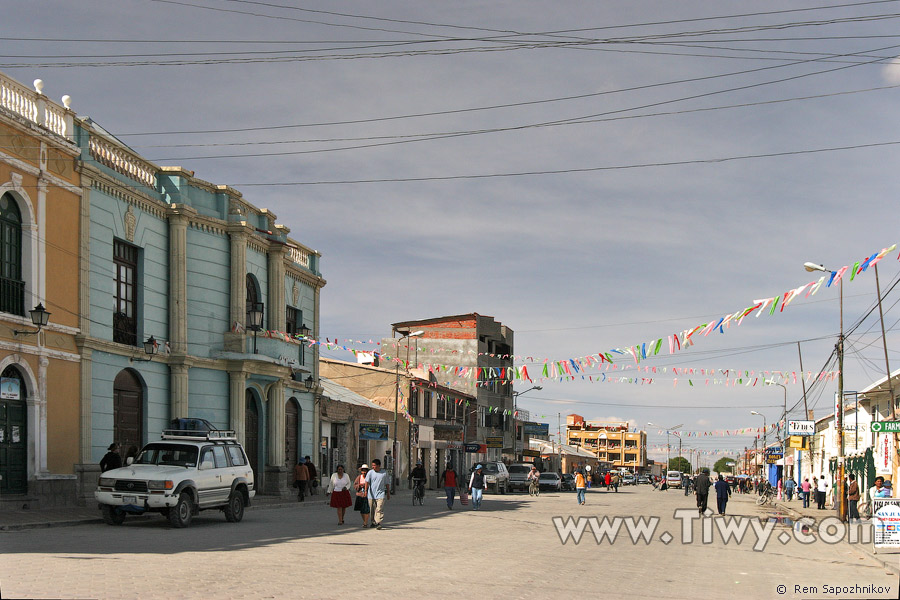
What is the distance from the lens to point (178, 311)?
30219 millimetres

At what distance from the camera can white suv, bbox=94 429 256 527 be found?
20156mm

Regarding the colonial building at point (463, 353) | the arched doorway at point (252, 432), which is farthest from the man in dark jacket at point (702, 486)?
the colonial building at point (463, 353)

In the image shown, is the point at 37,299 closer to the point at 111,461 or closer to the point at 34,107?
the point at 111,461

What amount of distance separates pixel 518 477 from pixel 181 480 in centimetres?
3894

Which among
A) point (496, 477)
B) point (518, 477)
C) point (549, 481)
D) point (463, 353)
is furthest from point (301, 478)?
point (463, 353)

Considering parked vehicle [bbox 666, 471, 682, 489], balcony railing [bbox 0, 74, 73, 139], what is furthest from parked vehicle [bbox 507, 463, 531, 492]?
parked vehicle [bbox 666, 471, 682, 489]

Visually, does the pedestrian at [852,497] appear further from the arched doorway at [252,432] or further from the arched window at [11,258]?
the arched window at [11,258]

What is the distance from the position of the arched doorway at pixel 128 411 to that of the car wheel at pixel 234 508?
16.8 ft

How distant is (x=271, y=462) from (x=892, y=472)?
2244cm

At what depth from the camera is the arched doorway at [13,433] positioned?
22.4m

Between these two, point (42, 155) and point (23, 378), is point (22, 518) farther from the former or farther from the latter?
point (42, 155)

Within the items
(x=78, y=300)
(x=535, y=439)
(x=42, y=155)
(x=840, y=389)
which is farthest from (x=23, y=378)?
(x=535, y=439)

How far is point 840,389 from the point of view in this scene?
32.3m

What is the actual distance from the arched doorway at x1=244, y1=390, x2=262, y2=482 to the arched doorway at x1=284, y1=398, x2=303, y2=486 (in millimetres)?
2106
